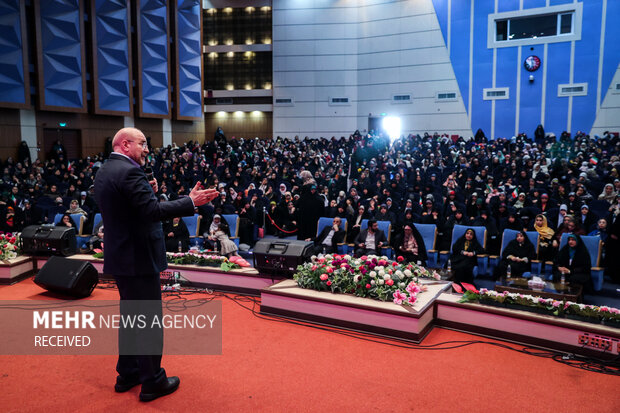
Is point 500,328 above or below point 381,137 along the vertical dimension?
below

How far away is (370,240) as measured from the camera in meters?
6.50

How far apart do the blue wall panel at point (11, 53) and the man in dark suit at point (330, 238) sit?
11297 mm

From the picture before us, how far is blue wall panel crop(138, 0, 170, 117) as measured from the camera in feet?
53.5

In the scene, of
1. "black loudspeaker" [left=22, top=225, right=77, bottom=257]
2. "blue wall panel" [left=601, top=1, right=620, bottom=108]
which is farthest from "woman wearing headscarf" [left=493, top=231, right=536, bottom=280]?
"blue wall panel" [left=601, top=1, right=620, bottom=108]

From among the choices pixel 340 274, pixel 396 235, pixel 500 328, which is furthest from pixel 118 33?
pixel 500 328

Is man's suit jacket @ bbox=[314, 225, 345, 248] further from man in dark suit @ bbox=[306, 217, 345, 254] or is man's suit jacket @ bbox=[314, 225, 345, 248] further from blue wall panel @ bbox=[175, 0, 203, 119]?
blue wall panel @ bbox=[175, 0, 203, 119]

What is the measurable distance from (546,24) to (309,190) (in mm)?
14058

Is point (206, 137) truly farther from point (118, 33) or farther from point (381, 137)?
point (381, 137)

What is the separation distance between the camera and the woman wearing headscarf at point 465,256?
573 cm

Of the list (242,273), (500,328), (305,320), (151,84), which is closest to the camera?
(500,328)

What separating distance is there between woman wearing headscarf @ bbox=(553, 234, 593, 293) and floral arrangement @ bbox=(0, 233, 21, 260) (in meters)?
6.84

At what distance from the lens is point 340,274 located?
4148 mm

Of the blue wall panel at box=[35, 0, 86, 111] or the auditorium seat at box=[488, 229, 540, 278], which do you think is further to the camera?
the blue wall panel at box=[35, 0, 86, 111]

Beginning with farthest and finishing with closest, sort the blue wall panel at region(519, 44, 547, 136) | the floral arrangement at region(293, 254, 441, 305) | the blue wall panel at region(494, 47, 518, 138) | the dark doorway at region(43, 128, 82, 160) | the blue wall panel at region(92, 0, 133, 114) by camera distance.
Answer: the blue wall panel at region(494, 47, 518, 138), the blue wall panel at region(519, 44, 547, 136), the blue wall panel at region(92, 0, 133, 114), the dark doorway at region(43, 128, 82, 160), the floral arrangement at region(293, 254, 441, 305)
